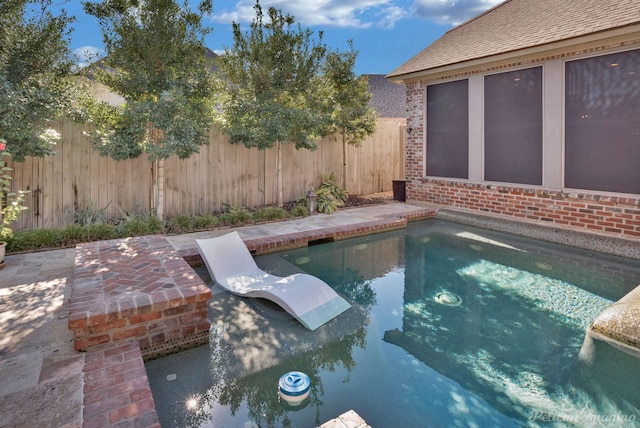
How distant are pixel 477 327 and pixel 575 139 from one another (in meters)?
4.74

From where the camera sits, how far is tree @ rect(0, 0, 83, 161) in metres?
5.02

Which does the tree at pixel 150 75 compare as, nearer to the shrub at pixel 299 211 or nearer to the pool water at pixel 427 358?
the shrub at pixel 299 211

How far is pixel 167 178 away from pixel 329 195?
11.7 feet

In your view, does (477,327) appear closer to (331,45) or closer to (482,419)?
(482,419)

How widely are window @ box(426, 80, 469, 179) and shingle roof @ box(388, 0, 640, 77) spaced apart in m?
0.67

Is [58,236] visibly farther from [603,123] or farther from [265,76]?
[603,123]

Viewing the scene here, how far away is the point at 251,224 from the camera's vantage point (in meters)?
7.43

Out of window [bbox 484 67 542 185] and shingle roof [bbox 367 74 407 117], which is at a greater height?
shingle roof [bbox 367 74 407 117]

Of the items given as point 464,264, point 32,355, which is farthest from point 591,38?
point 32,355

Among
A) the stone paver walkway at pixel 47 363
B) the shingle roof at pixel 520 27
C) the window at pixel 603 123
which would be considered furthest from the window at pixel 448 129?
the stone paver walkway at pixel 47 363

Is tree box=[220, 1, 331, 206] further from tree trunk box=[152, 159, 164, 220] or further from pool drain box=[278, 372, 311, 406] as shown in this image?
pool drain box=[278, 372, 311, 406]

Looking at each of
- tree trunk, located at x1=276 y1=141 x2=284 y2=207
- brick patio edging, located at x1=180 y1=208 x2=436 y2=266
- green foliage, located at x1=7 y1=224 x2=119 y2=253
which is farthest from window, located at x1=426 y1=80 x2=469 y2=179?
green foliage, located at x1=7 y1=224 x2=119 y2=253

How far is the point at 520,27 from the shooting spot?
769 cm

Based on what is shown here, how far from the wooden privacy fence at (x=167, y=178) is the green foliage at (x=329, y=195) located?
288mm
